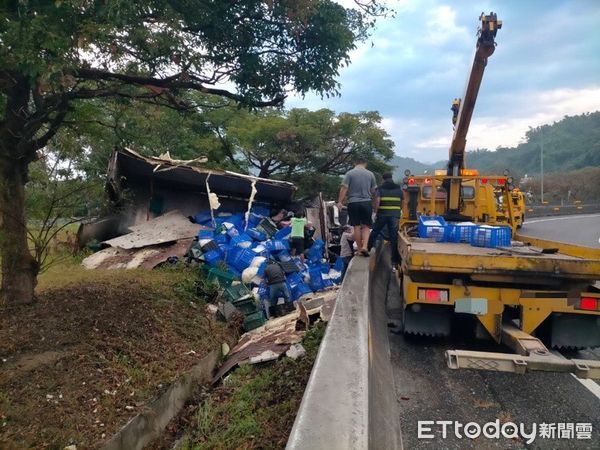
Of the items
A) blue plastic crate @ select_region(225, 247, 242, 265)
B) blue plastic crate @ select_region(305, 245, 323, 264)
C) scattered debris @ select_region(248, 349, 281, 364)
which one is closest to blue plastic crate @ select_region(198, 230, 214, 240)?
blue plastic crate @ select_region(225, 247, 242, 265)

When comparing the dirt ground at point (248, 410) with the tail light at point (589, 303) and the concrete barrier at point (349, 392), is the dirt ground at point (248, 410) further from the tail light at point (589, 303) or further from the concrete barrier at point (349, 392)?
the tail light at point (589, 303)

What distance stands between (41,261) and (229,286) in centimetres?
360

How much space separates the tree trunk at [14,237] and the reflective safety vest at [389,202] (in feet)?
16.6

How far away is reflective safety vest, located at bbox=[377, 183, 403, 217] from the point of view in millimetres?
7594

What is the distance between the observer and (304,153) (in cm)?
1959

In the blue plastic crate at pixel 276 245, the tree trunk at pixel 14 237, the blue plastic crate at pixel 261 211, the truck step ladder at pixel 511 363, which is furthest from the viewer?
the blue plastic crate at pixel 261 211

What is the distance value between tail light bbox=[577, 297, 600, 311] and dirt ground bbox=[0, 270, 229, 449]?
13.9 feet

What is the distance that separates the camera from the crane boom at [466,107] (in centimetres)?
696

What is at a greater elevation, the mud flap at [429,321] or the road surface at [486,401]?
the mud flap at [429,321]

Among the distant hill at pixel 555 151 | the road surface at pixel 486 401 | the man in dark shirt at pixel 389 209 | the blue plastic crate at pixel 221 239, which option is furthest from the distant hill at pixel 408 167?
the road surface at pixel 486 401

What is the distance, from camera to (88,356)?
4395 millimetres

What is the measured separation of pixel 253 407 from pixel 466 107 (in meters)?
6.44

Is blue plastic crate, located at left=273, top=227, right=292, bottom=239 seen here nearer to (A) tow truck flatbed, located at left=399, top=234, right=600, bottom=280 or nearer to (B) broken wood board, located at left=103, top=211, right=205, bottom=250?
(B) broken wood board, located at left=103, top=211, right=205, bottom=250

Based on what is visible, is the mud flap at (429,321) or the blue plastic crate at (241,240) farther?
the blue plastic crate at (241,240)
